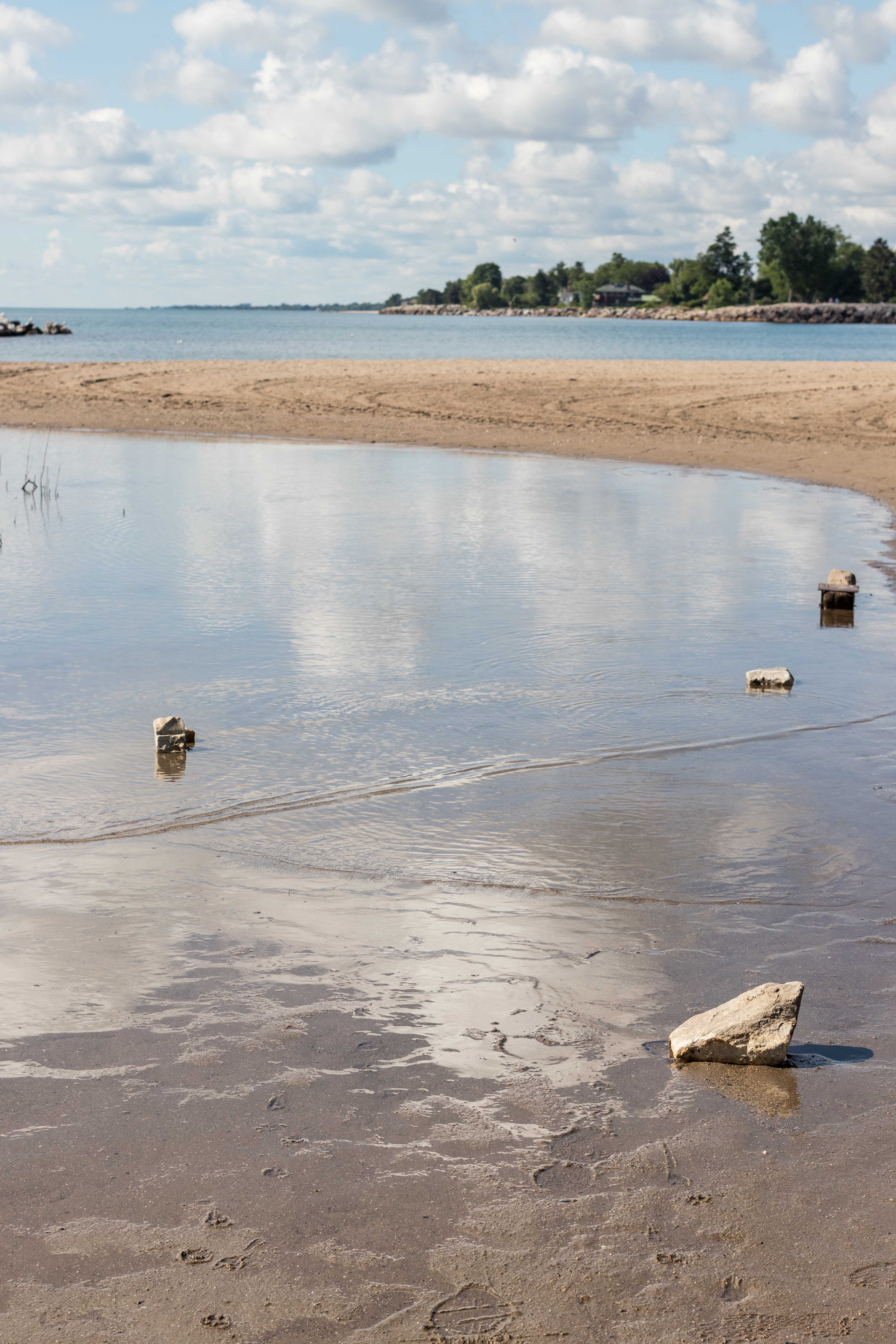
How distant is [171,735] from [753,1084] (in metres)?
3.45

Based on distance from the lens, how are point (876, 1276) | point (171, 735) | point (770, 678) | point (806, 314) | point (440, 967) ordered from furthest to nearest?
point (806, 314)
point (770, 678)
point (171, 735)
point (440, 967)
point (876, 1276)

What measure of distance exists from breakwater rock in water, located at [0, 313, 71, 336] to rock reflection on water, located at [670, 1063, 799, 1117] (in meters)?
86.1

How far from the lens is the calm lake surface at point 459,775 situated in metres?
4.06

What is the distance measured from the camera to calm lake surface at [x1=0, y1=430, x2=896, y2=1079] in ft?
13.3

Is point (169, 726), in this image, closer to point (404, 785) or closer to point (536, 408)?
point (404, 785)

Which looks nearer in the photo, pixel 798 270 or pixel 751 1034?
pixel 751 1034

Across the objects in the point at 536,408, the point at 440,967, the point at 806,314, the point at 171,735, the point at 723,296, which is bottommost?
the point at 440,967

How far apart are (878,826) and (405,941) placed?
2.19 m

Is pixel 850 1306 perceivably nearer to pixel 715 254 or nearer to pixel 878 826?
pixel 878 826

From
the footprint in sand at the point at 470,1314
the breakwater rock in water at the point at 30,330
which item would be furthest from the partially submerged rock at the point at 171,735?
the breakwater rock in water at the point at 30,330

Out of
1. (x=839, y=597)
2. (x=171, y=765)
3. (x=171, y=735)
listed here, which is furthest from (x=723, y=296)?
(x=171, y=765)

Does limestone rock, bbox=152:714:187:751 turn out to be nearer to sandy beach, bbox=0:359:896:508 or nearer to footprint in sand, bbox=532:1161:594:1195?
→ footprint in sand, bbox=532:1161:594:1195

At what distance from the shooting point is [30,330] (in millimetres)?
87500

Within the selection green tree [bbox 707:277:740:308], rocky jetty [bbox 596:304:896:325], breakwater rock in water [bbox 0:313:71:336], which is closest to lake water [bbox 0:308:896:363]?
breakwater rock in water [bbox 0:313:71:336]
